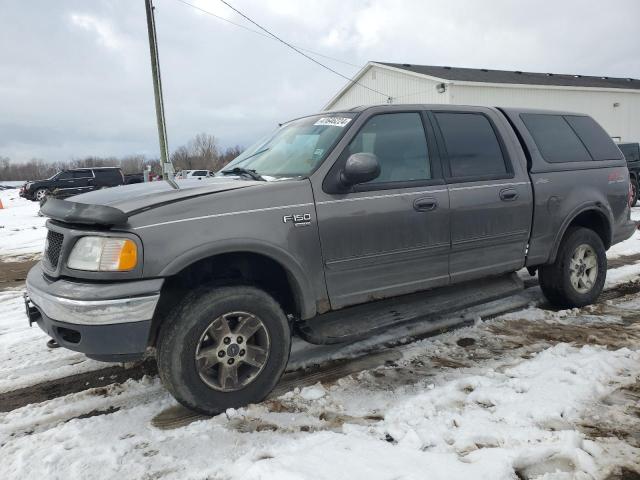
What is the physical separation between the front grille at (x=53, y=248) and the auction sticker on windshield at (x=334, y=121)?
78.5 inches

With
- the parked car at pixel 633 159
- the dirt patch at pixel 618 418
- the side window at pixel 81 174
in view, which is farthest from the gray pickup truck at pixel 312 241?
the side window at pixel 81 174

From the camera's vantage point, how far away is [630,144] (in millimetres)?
14773

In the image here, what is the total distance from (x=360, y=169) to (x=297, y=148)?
0.77 metres

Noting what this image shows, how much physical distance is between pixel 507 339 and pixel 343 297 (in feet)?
5.23

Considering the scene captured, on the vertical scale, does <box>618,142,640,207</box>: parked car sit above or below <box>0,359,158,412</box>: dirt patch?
above

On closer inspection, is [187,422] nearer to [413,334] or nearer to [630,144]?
[413,334]

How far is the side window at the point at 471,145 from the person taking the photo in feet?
12.2

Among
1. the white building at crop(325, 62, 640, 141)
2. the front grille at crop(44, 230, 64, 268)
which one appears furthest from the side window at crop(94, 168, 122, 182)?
the front grille at crop(44, 230, 64, 268)

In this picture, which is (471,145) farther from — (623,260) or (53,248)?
(623,260)

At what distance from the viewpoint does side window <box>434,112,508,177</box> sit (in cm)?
371

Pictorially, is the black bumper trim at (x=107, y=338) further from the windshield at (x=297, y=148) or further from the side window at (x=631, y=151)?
the side window at (x=631, y=151)

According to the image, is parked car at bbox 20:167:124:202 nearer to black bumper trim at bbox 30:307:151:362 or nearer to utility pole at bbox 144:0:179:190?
utility pole at bbox 144:0:179:190

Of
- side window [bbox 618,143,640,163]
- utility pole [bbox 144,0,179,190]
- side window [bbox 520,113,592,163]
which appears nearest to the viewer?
side window [bbox 520,113,592,163]

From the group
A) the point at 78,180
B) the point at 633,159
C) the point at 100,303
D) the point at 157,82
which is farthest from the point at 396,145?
the point at 78,180
